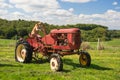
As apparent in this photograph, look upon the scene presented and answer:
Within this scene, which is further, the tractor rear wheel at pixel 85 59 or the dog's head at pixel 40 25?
the dog's head at pixel 40 25

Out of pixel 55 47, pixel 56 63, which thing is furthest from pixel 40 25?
pixel 56 63

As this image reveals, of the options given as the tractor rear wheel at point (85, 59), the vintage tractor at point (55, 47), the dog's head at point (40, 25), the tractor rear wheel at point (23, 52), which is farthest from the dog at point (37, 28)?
the tractor rear wheel at point (85, 59)

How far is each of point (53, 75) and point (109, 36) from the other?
52.9m

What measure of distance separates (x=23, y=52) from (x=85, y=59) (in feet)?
13.3

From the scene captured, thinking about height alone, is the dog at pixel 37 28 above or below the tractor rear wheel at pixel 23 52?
above

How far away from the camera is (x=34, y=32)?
17.1 meters

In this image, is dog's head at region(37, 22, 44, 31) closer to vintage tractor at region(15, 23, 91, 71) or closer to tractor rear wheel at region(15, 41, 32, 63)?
vintage tractor at region(15, 23, 91, 71)

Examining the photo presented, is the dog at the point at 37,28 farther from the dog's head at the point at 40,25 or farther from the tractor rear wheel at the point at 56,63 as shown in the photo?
the tractor rear wheel at the point at 56,63

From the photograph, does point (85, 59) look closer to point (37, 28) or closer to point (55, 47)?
point (55, 47)

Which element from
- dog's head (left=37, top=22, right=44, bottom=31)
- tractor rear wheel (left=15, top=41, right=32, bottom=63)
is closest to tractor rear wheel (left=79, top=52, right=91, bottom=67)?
dog's head (left=37, top=22, right=44, bottom=31)

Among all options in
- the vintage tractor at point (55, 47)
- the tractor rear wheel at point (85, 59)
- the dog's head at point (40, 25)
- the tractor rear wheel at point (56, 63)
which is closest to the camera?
the tractor rear wheel at point (56, 63)

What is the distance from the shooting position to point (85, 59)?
1566 centimetres

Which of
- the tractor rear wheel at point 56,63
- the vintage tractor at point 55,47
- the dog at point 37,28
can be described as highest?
the dog at point 37,28

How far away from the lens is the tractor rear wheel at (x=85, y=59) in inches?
609
